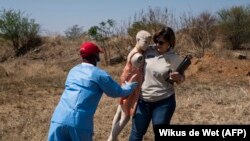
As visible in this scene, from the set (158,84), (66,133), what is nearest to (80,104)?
(66,133)

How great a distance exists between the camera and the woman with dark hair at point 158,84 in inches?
178

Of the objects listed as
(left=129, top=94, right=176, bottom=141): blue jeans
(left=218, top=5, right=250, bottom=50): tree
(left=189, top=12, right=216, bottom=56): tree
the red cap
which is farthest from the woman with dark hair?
(left=218, top=5, right=250, bottom=50): tree

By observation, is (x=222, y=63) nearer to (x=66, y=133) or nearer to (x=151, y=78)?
(x=151, y=78)

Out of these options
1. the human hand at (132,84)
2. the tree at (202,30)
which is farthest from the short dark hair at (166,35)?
the tree at (202,30)

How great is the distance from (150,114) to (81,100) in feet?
3.28

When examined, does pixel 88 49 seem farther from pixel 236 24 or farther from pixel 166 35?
pixel 236 24

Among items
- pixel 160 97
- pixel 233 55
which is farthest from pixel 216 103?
pixel 233 55

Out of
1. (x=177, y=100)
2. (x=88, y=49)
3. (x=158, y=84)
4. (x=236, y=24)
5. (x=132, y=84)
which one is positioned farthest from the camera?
(x=236, y=24)

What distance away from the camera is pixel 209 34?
2086 centimetres

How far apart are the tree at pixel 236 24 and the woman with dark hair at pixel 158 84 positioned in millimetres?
18304

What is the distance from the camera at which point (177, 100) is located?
368 inches

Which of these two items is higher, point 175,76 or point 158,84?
point 175,76

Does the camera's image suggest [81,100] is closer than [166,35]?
Yes

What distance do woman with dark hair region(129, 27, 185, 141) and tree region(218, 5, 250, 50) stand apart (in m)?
18.3
